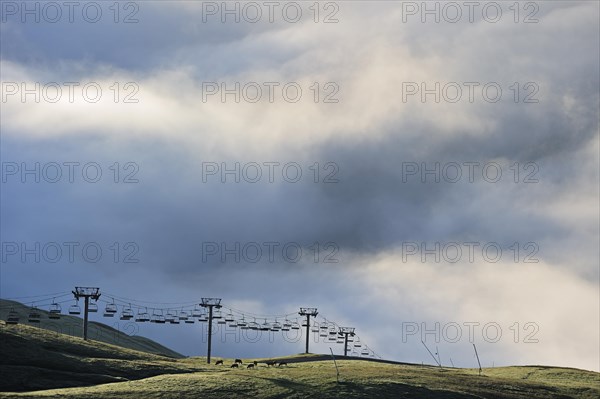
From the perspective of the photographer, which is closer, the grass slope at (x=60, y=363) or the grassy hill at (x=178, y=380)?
the grassy hill at (x=178, y=380)

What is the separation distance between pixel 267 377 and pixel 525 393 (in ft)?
151

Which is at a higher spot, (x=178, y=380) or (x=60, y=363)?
(x=60, y=363)

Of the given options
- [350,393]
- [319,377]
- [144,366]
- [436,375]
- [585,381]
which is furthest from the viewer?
[585,381]

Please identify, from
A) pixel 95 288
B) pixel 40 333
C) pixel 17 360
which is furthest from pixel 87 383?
pixel 95 288

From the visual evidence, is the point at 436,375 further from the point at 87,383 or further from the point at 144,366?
the point at 87,383

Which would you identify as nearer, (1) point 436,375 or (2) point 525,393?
(2) point 525,393

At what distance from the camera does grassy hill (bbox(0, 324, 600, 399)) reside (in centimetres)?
12744

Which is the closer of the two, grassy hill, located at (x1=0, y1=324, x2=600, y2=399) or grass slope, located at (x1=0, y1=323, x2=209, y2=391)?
grassy hill, located at (x1=0, y1=324, x2=600, y2=399)

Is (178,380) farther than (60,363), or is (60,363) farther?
(60,363)

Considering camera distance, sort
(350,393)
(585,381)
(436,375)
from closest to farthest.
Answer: (350,393), (436,375), (585,381)

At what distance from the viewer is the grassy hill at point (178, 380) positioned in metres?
127

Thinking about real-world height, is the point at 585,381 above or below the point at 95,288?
below

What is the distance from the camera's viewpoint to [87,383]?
13725 cm

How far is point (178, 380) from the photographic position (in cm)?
13400
